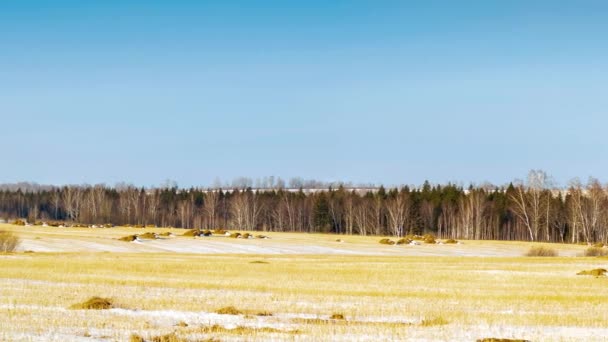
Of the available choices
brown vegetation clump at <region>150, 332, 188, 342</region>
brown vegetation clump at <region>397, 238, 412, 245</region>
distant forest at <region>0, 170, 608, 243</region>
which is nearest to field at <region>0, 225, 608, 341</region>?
brown vegetation clump at <region>150, 332, 188, 342</region>

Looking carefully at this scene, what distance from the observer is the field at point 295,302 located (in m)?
21.9

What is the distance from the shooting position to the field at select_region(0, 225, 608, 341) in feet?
71.9

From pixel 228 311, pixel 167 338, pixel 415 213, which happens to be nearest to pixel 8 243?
pixel 228 311

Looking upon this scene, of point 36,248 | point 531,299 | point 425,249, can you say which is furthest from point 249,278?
point 425,249

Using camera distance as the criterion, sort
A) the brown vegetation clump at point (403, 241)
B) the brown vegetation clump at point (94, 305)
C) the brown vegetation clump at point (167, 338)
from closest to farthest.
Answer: the brown vegetation clump at point (167, 338), the brown vegetation clump at point (94, 305), the brown vegetation clump at point (403, 241)

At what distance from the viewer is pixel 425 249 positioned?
9750 cm

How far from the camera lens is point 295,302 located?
3119 centimetres

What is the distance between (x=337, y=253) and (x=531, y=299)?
53278mm

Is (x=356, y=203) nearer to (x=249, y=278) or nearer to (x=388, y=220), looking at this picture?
(x=388, y=220)

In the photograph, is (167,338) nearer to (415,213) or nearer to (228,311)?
(228,311)

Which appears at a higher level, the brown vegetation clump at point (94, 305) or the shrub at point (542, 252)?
the brown vegetation clump at point (94, 305)

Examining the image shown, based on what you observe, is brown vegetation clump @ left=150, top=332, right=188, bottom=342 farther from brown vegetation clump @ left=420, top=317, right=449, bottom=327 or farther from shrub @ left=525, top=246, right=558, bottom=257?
shrub @ left=525, top=246, right=558, bottom=257

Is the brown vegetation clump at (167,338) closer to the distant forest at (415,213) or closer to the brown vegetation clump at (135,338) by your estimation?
the brown vegetation clump at (135,338)

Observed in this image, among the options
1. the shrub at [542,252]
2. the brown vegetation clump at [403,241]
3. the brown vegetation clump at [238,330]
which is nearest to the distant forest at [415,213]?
the brown vegetation clump at [403,241]
